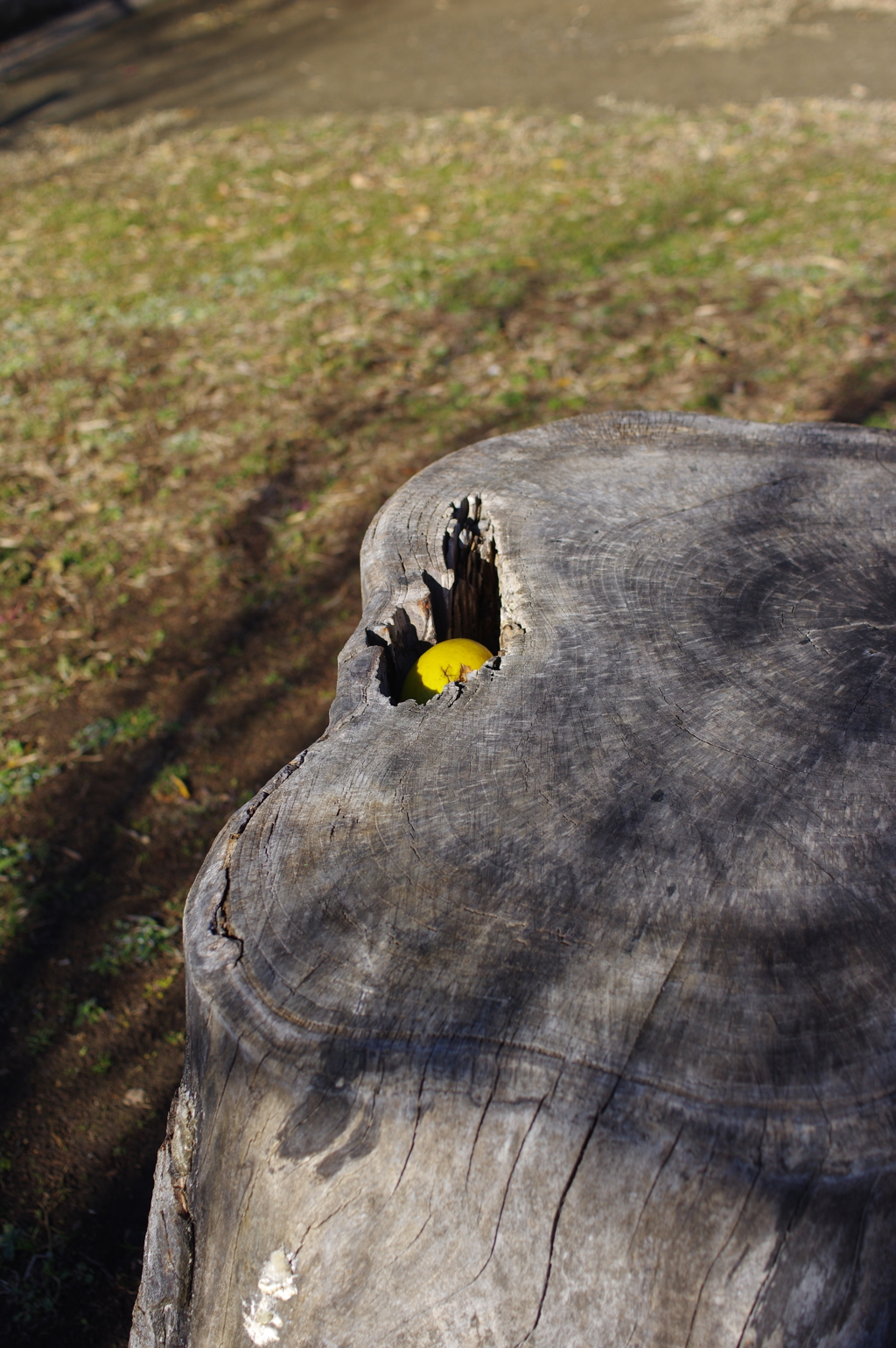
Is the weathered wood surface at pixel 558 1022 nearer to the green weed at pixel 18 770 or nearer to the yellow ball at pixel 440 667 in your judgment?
the yellow ball at pixel 440 667

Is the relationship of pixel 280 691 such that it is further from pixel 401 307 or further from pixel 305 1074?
pixel 401 307

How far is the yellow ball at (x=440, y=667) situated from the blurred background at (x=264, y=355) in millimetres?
1381

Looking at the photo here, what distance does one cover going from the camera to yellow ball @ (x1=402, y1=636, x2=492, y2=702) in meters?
1.95

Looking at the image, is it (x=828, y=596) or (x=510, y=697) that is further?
(x=828, y=596)

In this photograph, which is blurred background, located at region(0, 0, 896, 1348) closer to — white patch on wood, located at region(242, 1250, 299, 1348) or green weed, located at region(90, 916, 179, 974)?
green weed, located at region(90, 916, 179, 974)

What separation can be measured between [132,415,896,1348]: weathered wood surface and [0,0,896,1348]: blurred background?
1248 mm

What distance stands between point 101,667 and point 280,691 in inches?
31.4

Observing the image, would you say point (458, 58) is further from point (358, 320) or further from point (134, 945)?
point (134, 945)

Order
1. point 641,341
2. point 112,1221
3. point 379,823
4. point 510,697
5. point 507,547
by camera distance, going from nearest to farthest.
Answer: point 379,823 < point 510,697 < point 507,547 < point 112,1221 < point 641,341

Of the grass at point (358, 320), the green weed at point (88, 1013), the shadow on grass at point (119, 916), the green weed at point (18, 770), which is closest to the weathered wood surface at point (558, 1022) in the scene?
the shadow on grass at point (119, 916)

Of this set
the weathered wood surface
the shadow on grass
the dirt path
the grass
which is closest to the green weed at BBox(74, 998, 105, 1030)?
the shadow on grass

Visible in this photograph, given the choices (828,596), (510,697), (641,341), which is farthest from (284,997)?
(641,341)

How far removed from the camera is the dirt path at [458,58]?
8.52 metres

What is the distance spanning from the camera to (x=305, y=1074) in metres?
1.19
